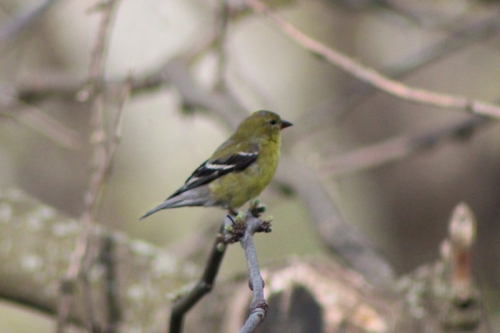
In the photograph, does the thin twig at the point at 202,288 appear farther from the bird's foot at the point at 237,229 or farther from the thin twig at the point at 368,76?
the thin twig at the point at 368,76

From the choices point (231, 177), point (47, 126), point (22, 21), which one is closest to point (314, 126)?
point (47, 126)

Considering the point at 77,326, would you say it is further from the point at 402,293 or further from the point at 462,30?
the point at 462,30

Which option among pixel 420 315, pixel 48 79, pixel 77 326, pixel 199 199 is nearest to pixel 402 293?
pixel 420 315

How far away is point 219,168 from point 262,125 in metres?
0.41

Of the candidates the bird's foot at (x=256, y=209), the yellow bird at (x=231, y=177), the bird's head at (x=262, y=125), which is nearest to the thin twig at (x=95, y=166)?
the yellow bird at (x=231, y=177)

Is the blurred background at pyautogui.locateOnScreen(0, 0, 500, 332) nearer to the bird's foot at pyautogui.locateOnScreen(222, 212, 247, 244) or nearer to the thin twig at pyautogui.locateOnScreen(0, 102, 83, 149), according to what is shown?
the thin twig at pyautogui.locateOnScreen(0, 102, 83, 149)

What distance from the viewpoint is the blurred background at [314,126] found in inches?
221

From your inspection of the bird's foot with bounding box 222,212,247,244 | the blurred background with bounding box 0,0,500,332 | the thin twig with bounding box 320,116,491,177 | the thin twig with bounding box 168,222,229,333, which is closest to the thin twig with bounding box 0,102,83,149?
the blurred background with bounding box 0,0,500,332

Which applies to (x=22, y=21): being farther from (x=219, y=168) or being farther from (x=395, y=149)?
(x=395, y=149)

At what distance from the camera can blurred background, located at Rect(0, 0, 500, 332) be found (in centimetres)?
561

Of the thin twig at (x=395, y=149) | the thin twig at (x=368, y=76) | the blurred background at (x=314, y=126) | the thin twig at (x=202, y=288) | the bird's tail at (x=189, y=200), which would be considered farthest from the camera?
the blurred background at (x=314, y=126)

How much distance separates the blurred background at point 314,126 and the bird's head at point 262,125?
2.04 metres

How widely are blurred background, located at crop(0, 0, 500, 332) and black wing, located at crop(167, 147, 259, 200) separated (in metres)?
2.29

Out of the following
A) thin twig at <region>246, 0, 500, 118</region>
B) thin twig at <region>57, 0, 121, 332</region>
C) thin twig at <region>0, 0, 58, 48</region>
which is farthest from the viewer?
thin twig at <region>0, 0, 58, 48</region>
